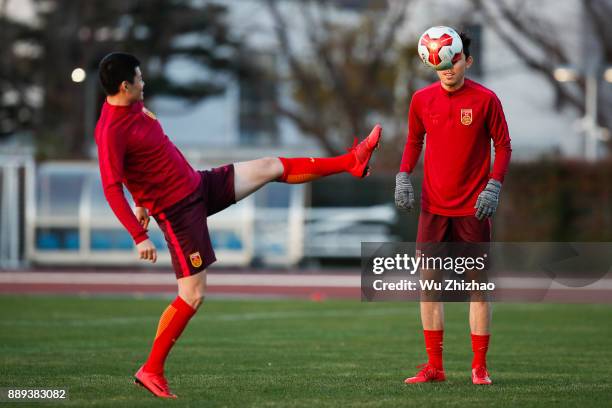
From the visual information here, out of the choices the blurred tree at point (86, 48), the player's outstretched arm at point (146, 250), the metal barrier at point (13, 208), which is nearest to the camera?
the player's outstretched arm at point (146, 250)

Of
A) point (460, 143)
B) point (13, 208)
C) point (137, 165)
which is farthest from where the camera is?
point (13, 208)

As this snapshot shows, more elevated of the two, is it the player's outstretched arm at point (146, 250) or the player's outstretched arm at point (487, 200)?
the player's outstretched arm at point (487, 200)

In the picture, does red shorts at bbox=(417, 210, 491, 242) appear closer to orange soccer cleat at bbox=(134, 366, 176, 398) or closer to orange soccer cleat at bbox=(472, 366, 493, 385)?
orange soccer cleat at bbox=(472, 366, 493, 385)

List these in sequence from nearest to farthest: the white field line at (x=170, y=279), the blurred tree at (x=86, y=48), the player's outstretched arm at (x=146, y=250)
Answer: the player's outstretched arm at (x=146, y=250)
the white field line at (x=170, y=279)
the blurred tree at (x=86, y=48)

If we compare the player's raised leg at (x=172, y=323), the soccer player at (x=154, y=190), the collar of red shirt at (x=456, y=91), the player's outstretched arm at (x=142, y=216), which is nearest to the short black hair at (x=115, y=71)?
the soccer player at (x=154, y=190)

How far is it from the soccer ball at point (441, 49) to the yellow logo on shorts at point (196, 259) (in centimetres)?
217

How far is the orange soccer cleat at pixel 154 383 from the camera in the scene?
7.74 m

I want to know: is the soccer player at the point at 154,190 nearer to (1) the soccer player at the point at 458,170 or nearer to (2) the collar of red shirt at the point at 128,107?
(2) the collar of red shirt at the point at 128,107

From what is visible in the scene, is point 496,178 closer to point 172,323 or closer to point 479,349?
point 479,349

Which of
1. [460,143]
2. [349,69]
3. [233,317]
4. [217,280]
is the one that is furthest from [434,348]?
[349,69]

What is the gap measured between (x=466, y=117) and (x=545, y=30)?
27.5 meters

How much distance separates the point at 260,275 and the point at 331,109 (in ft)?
57.3

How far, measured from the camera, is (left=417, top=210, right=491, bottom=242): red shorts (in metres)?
8.53

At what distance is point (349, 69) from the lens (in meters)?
40.2
